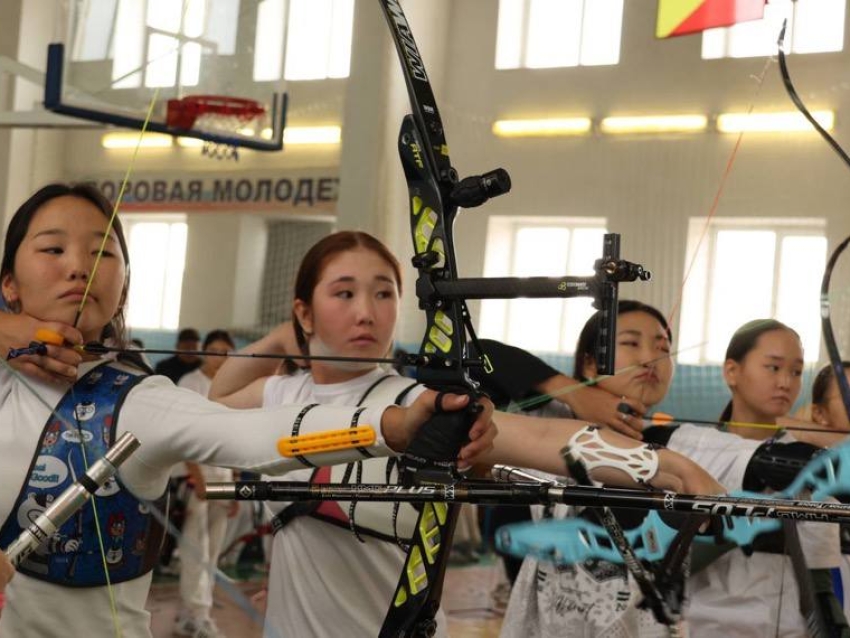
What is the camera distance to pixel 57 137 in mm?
2541

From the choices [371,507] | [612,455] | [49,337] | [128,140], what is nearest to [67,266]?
[49,337]

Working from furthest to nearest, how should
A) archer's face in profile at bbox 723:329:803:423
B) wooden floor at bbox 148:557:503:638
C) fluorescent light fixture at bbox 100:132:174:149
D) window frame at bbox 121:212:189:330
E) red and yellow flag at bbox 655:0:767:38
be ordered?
fluorescent light fixture at bbox 100:132:174:149, window frame at bbox 121:212:189:330, wooden floor at bbox 148:557:503:638, red and yellow flag at bbox 655:0:767:38, archer's face in profile at bbox 723:329:803:423

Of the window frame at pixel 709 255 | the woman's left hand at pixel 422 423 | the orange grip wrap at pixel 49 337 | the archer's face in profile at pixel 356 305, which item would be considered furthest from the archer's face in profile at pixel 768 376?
the orange grip wrap at pixel 49 337

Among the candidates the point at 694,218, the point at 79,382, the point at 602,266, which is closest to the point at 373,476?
the point at 79,382

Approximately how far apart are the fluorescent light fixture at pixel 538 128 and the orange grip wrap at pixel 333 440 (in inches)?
38.0

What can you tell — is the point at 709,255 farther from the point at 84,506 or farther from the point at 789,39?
the point at 84,506

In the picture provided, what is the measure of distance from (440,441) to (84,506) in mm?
288

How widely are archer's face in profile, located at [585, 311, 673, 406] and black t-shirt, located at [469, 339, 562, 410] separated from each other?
0.23 feet

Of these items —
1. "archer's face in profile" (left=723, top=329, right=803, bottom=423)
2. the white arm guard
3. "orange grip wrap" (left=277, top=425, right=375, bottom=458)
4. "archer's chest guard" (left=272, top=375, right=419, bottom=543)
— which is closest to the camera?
"orange grip wrap" (left=277, top=425, right=375, bottom=458)

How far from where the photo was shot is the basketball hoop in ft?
7.53

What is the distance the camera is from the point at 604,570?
131 centimetres

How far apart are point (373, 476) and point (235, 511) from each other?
4.30ft

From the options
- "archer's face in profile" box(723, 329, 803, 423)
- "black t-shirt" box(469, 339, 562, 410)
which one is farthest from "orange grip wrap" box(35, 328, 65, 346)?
"archer's face in profile" box(723, 329, 803, 423)

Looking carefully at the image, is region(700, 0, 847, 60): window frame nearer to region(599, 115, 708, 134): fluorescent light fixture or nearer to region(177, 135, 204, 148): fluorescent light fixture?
region(599, 115, 708, 134): fluorescent light fixture
